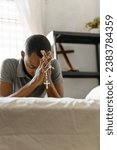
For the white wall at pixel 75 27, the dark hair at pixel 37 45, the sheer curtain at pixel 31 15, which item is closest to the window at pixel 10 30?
the sheer curtain at pixel 31 15

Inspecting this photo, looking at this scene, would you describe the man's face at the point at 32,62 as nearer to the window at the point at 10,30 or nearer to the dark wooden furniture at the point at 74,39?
the dark wooden furniture at the point at 74,39

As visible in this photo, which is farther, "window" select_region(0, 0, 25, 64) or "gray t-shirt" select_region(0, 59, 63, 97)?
"window" select_region(0, 0, 25, 64)

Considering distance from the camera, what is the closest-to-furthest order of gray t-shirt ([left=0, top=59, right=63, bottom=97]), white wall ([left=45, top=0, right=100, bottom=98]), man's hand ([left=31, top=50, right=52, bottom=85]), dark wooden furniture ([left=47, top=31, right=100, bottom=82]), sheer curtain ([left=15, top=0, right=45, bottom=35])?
man's hand ([left=31, top=50, right=52, bottom=85]) → gray t-shirt ([left=0, top=59, right=63, bottom=97]) → dark wooden furniture ([left=47, top=31, right=100, bottom=82]) → sheer curtain ([left=15, top=0, right=45, bottom=35]) → white wall ([left=45, top=0, right=100, bottom=98])

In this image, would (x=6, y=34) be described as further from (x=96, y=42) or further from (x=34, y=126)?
(x=34, y=126)

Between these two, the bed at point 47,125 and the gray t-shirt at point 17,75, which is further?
the gray t-shirt at point 17,75

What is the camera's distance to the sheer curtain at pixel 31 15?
248 cm

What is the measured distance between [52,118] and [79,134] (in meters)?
0.09

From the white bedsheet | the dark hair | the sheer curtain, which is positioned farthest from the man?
the sheer curtain

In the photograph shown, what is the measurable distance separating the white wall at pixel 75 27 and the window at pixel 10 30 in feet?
0.85

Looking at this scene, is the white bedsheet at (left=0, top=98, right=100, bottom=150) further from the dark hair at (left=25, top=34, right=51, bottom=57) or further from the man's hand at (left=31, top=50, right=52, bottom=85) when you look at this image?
the dark hair at (left=25, top=34, right=51, bottom=57)

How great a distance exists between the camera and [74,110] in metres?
0.74

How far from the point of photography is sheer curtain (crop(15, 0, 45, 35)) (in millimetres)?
2480

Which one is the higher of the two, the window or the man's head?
the window

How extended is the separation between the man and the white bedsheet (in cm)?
46
